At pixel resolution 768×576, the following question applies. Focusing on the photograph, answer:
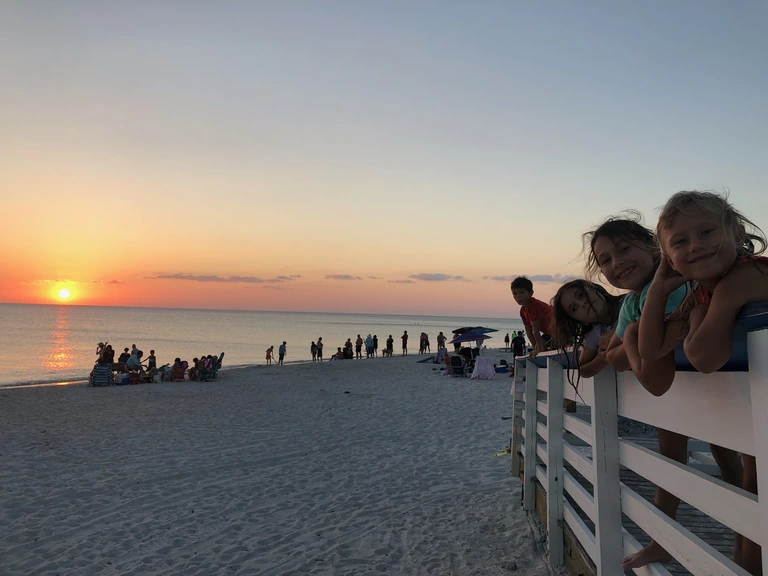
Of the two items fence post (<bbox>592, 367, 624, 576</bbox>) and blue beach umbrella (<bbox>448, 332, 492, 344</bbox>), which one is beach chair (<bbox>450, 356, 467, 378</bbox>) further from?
fence post (<bbox>592, 367, 624, 576</bbox>)

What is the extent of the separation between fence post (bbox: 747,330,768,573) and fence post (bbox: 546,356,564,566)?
8.47ft

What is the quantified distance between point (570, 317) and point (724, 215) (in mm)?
1606

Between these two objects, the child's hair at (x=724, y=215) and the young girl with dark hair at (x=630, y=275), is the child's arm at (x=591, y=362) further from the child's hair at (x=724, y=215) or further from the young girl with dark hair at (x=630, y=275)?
the child's hair at (x=724, y=215)

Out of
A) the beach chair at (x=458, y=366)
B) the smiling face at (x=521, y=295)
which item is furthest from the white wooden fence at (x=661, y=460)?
the beach chair at (x=458, y=366)

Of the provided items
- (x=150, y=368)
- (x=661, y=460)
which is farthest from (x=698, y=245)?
(x=150, y=368)

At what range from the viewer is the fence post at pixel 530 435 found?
5414 mm

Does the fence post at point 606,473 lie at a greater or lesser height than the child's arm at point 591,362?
lesser

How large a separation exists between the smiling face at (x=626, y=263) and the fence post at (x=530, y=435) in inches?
125

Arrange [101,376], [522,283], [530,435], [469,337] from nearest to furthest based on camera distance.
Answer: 1. [530,435]
2. [522,283]
3. [101,376]
4. [469,337]

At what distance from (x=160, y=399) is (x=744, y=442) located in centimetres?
1674

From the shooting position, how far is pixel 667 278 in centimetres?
166

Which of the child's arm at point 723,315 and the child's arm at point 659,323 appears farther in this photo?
the child's arm at point 659,323

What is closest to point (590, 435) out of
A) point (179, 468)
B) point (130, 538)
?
point (130, 538)

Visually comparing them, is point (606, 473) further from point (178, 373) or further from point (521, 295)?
point (178, 373)
